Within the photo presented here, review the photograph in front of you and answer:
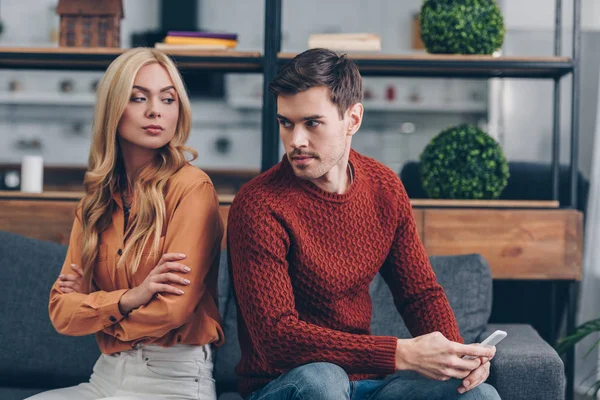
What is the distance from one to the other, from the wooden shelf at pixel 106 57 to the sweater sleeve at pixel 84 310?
102cm

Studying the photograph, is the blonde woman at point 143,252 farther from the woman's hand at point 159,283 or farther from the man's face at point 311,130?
the man's face at point 311,130

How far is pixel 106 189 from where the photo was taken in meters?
1.83

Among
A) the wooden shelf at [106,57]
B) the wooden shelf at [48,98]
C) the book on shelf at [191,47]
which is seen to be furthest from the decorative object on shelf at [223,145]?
the book on shelf at [191,47]

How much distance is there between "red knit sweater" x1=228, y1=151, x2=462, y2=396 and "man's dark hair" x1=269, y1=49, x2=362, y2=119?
0.61ft

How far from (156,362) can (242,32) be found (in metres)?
4.68

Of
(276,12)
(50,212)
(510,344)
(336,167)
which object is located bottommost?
(510,344)

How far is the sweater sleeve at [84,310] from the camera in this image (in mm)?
1684

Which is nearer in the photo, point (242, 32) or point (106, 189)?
point (106, 189)

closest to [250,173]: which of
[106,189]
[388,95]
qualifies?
[388,95]

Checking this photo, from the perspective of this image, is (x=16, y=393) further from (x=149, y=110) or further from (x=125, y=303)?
(x=149, y=110)

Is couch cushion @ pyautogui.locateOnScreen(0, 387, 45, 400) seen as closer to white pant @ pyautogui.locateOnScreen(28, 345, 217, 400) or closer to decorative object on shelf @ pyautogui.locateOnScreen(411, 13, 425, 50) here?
white pant @ pyautogui.locateOnScreen(28, 345, 217, 400)

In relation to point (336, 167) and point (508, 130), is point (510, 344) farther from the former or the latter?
point (508, 130)

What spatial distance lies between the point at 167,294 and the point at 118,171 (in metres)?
0.38

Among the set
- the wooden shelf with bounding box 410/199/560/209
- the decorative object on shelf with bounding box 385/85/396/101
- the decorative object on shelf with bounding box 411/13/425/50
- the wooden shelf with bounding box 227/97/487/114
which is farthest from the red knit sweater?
the decorative object on shelf with bounding box 411/13/425/50
